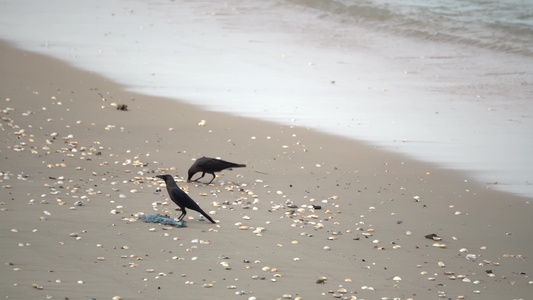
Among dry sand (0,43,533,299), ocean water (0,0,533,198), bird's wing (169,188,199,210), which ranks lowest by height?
dry sand (0,43,533,299)

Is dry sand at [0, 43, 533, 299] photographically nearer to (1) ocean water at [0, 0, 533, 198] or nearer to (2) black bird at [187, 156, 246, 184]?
(2) black bird at [187, 156, 246, 184]

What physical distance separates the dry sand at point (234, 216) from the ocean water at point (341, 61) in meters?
1.05

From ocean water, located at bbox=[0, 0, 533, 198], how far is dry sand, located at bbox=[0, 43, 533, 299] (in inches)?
41.2

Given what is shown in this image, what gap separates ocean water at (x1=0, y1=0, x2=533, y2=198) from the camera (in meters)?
11.7

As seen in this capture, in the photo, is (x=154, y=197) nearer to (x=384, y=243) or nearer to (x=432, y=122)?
(x=384, y=243)

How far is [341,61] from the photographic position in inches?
698

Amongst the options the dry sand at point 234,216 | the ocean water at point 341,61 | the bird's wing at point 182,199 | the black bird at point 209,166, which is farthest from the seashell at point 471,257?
the black bird at point 209,166

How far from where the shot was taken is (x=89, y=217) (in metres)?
7.41

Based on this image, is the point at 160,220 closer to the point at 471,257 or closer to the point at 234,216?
the point at 234,216

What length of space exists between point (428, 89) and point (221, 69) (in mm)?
4120

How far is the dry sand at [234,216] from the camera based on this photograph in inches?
241

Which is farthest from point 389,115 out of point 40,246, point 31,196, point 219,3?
point 219,3

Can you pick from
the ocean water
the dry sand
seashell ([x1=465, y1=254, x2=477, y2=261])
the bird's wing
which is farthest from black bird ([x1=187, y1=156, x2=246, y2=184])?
seashell ([x1=465, y1=254, x2=477, y2=261])

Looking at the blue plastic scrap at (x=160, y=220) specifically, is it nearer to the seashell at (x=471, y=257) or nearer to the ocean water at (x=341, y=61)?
the seashell at (x=471, y=257)
